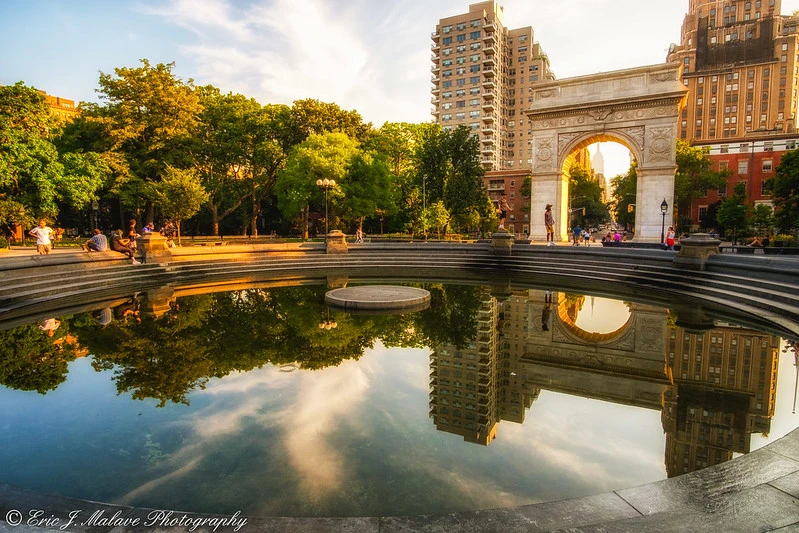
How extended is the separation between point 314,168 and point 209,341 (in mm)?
27623

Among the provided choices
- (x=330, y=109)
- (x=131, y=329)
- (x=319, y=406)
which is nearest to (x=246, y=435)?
(x=319, y=406)

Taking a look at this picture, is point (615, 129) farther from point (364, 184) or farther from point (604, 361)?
point (604, 361)

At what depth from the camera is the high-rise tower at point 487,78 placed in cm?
8106

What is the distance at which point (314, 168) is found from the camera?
34.2 m

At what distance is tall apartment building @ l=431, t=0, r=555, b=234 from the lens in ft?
266

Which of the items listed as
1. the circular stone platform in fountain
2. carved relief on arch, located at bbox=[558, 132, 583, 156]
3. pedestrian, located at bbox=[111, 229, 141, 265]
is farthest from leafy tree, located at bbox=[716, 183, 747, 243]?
pedestrian, located at bbox=[111, 229, 141, 265]

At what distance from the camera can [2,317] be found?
10.2 metres

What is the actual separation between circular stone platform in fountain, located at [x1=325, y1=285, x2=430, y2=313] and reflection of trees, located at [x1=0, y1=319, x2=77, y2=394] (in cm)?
594

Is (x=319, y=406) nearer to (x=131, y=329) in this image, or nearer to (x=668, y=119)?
(x=131, y=329)

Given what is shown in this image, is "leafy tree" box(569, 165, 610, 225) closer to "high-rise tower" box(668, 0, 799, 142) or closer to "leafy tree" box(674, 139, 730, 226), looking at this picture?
"leafy tree" box(674, 139, 730, 226)

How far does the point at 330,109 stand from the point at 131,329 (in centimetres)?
3619

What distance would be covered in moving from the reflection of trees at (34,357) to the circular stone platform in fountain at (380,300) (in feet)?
19.5

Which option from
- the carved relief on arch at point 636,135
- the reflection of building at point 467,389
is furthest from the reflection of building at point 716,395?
the carved relief on arch at point 636,135

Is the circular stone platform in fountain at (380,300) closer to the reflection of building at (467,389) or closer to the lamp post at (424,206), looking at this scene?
the reflection of building at (467,389)
